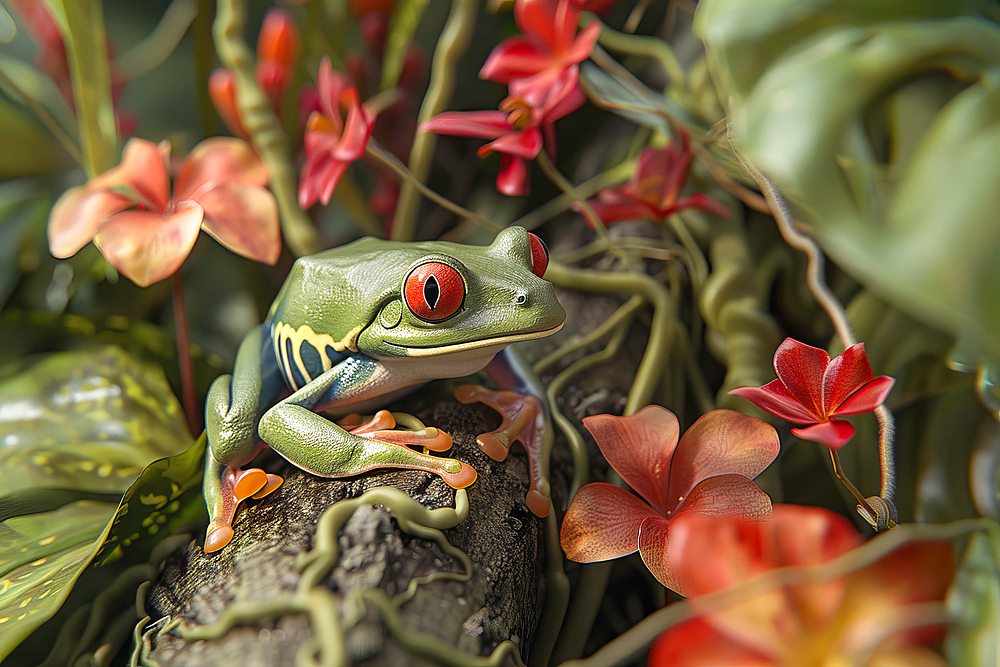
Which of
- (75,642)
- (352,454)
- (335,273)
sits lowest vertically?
(75,642)

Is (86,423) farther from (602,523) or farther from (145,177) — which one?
(602,523)

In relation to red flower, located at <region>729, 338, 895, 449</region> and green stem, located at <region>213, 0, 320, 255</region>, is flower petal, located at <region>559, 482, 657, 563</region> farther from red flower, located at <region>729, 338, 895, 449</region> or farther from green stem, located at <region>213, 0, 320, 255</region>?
green stem, located at <region>213, 0, 320, 255</region>

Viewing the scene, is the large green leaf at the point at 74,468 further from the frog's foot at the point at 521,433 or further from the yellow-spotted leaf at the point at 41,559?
the frog's foot at the point at 521,433

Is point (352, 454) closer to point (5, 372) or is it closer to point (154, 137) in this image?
point (5, 372)

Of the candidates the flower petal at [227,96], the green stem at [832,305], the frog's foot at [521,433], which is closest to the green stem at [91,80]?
the flower petal at [227,96]

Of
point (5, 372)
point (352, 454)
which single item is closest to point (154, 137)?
point (5, 372)
